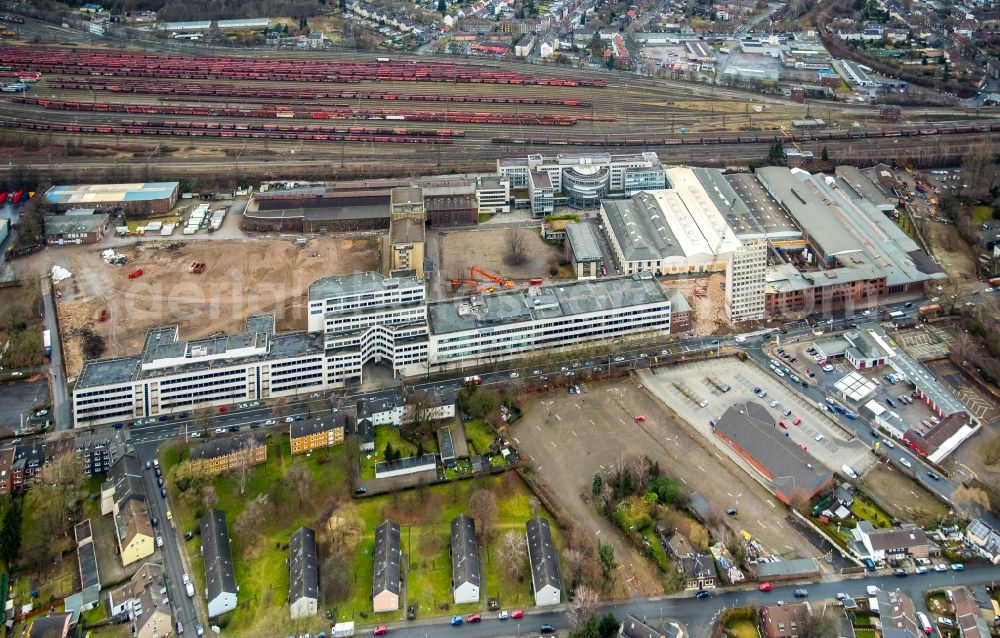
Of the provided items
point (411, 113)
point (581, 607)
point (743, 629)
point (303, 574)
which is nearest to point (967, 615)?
point (743, 629)

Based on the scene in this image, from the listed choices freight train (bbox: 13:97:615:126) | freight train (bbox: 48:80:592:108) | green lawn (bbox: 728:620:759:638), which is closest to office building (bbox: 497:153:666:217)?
freight train (bbox: 13:97:615:126)

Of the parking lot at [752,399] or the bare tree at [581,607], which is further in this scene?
the parking lot at [752,399]

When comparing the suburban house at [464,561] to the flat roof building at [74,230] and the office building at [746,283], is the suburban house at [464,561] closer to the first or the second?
the office building at [746,283]

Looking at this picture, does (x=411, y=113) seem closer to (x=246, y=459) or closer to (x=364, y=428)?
(x=364, y=428)

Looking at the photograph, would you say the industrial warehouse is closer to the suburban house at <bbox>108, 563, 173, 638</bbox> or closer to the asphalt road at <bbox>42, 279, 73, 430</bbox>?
the asphalt road at <bbox>42, 279, 73, 430</bbox>

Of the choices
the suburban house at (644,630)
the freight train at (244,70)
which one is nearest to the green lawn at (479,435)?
the suburban house at (644,630)

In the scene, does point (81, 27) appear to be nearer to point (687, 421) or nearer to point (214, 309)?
point (214, 309)
